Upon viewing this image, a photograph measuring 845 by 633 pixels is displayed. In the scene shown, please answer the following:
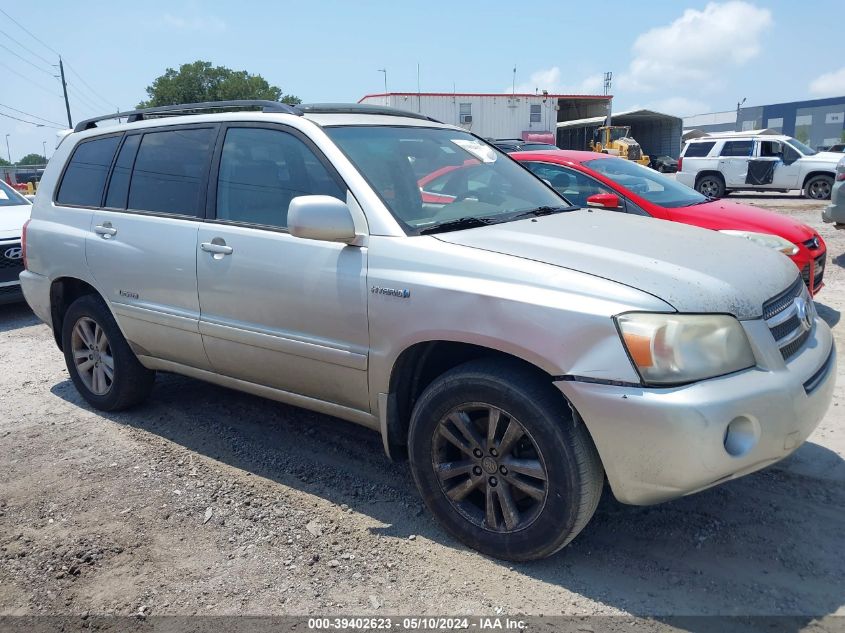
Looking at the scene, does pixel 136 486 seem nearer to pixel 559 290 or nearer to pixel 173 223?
pixel 173 223

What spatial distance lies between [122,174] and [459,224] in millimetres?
2447

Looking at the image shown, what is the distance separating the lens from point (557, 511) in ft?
8.79

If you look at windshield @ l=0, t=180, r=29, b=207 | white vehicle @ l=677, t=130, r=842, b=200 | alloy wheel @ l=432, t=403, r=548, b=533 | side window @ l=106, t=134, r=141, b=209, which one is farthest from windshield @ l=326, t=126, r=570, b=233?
white vehicle @ l=677, t=130, r=842, b=200

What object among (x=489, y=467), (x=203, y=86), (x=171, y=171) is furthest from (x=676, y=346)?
(x=203, y=86)

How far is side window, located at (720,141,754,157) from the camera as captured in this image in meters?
18.5

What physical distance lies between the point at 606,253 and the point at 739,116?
321 ft

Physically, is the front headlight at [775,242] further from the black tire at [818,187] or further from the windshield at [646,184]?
the black tire at [818,187]

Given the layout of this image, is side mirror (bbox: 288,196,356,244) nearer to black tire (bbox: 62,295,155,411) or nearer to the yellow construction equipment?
black tire (bbox: 62,295,155,411)

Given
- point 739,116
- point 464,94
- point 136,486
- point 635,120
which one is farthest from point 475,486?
point 739,116

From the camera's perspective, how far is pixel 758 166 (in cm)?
1847

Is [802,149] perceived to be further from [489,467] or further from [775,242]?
[489,467]

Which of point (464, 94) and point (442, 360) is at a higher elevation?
point (464, 94)

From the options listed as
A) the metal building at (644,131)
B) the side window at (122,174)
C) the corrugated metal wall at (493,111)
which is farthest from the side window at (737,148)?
the metal building at (644,131)

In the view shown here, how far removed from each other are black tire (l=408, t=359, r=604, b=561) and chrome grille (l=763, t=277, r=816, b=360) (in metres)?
0.87
